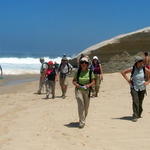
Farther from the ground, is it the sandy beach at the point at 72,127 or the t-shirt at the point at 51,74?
the t-shirt at the point at 51,74

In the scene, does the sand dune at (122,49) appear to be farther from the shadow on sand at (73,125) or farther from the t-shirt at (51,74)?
the shadow on sand at (73,125)

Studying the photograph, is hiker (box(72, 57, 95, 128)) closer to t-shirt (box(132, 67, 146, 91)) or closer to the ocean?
t-shirt (box(132, 67, 146, 91))

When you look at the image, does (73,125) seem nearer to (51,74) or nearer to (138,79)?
(138,79)

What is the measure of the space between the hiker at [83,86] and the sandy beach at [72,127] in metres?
0.34

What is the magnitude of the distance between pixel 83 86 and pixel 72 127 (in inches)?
35.9

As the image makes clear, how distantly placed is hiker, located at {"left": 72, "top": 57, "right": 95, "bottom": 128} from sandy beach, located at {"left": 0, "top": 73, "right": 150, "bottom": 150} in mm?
337

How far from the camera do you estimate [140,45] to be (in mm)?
28766

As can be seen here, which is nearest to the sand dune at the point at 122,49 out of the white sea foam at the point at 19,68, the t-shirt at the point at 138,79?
the white sea foam at the point at 19,68

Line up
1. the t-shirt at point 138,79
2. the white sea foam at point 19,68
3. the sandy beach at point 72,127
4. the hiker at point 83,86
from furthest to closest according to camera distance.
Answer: the white sea foam at point 19,68 < the t-shirt at point 138,79 < the hiker at point 83,86 < the sandy beach at point 72,127

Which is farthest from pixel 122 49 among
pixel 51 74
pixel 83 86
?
pixel 83 86

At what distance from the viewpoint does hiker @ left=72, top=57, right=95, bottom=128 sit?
10828 millimetres

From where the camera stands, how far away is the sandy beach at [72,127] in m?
9.23

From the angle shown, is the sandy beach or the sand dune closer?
the sandy beach

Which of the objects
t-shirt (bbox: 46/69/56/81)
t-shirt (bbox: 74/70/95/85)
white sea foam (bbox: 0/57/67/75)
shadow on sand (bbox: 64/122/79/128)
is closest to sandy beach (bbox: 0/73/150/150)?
shadow on sand (bbox: 64/122/79/128)
